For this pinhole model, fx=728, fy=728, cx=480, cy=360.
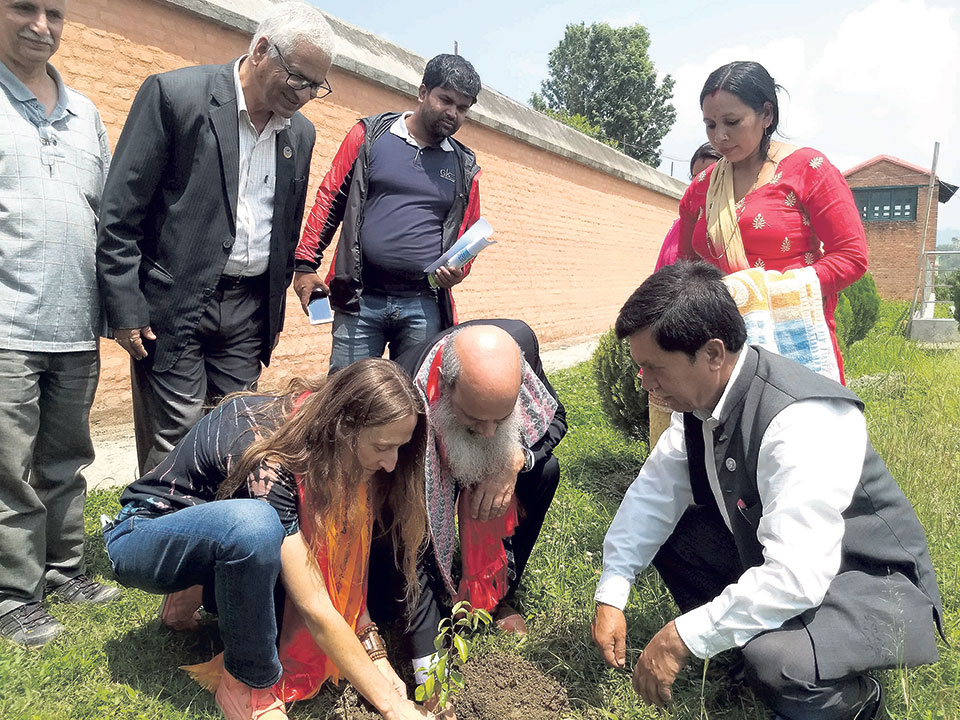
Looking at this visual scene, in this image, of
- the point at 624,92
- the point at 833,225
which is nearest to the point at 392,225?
the point at 833,225

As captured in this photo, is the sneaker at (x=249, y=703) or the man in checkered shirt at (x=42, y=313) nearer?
the sneaker at (x=249, y=703)

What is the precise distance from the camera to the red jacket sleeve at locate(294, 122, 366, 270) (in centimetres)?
339

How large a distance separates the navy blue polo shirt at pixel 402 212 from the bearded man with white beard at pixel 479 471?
671 millimetres

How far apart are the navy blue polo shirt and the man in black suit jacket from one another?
1.70ft

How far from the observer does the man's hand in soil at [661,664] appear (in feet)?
5.98

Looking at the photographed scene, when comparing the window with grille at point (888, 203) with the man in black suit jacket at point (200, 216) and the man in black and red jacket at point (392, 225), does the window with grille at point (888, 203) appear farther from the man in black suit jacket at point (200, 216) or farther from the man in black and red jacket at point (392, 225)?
the man in black suit jacket at point (200, 216)

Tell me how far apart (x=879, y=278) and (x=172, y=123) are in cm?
2937

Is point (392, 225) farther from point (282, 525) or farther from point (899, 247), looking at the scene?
point (899, 247)

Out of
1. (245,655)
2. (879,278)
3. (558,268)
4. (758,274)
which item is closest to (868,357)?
(558,268)

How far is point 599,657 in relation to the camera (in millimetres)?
2426

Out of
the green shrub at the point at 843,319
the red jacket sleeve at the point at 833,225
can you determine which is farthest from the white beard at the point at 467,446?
the green shrub at the point at 843,319

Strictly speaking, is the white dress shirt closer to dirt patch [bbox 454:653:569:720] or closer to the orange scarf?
dirt patch [bbox 454:653:569:720]

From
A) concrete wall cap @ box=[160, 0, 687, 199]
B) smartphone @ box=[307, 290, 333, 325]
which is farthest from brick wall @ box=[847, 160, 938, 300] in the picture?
smartphone @ box=[307, 290, 333, 325]

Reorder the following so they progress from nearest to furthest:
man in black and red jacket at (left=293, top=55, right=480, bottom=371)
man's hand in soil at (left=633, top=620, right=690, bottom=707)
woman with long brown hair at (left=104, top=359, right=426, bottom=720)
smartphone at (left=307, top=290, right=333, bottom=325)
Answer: man's hand in soil at (left=633, top=620, right=690, bottom=707) → woman with long brown hair at (left=104, top=359, right=426, bottom=720) → smartphone at (left=307, top=290, right=333, bottom=325) → man in black and red jacket at (left=293, top=55, right=480, bottom=371)
